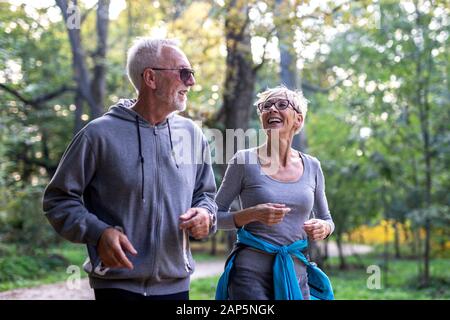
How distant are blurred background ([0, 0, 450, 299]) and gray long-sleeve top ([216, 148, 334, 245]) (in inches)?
Result: 110

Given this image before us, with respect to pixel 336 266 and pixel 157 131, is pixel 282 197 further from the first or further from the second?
pixel 336 266

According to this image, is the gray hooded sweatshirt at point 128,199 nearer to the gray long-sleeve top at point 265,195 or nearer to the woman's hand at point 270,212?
the woman's hand at point 270,212

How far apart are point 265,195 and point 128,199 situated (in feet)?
2.54

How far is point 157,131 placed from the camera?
273cm

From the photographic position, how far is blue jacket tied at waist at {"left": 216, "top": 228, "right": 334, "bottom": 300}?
2928 mm

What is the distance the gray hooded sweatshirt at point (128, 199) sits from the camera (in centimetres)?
252

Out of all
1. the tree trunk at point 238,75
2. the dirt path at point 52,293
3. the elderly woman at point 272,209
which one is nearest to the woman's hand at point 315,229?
the elderly woman at point 272,209

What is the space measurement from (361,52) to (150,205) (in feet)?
33.9

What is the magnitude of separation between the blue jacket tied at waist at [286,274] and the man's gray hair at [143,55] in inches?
37.1

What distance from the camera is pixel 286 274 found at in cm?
293

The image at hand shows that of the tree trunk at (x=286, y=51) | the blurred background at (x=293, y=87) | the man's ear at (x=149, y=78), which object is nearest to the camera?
the man's ear at (x=149, y=78)

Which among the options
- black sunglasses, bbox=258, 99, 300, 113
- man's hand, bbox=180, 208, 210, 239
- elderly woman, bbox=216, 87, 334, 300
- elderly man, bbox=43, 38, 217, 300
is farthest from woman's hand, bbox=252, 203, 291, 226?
black sunglasses, bbox=258, 99, 300, 113

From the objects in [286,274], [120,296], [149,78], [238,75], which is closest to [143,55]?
[149,78]
